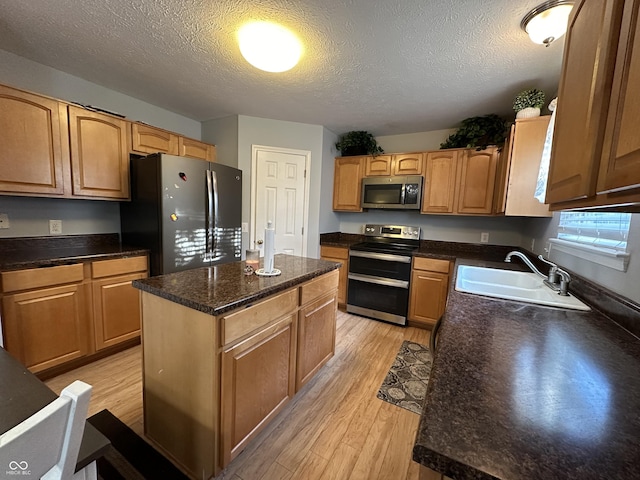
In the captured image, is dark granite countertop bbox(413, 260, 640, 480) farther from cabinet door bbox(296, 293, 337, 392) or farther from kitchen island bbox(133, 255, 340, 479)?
cabinet door bbox(296, 293, 337, 392)

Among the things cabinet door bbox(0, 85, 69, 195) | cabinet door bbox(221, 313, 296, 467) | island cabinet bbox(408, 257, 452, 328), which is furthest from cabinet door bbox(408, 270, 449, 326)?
cabinet door bbox(0, 85, 69, 195)

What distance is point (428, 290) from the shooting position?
2961 millimetres

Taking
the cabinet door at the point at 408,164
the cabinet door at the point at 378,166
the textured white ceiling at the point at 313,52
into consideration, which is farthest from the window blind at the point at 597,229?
the cabinet door at the point at 378,166

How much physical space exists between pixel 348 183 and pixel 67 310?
3.13 m

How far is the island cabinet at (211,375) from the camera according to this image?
46.6 inches

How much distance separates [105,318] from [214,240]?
1074 millimetres

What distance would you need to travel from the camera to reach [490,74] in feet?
6.66

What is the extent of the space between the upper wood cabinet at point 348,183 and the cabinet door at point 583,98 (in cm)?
253

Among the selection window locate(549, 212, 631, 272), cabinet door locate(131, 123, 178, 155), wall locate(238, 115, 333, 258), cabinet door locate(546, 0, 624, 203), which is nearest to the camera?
cabinet door locate(546, 0, 624, 203)

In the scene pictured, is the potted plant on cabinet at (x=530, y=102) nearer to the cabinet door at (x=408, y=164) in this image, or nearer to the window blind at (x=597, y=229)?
the window blind at (x=597, y=229)

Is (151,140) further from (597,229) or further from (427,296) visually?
(597,229)

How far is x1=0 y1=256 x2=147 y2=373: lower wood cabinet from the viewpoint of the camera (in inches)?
70.3

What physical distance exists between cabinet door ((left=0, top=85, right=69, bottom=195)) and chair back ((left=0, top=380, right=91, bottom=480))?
7.78 ft

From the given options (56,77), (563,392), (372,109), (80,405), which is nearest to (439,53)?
(372,109)
